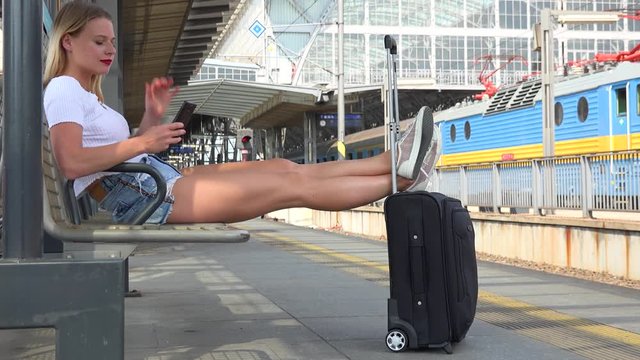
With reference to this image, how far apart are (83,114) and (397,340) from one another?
2373mm

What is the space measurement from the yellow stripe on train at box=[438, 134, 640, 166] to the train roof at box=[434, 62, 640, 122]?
1.07 meters

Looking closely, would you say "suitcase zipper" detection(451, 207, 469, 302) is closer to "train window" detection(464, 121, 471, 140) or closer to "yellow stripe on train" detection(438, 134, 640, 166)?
"yellow stripe on train" detection(438, 134, 640, 166)

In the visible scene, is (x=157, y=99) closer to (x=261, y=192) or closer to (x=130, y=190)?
(x=130, y=190)

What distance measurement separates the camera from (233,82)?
23797 millimetres

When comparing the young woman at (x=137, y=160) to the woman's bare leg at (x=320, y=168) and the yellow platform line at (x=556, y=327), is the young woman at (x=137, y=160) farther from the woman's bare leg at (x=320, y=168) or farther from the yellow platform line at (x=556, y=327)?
the yellow platform line at (x=556, y=327)

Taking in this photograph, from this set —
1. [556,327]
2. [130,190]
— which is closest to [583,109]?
[556,327]

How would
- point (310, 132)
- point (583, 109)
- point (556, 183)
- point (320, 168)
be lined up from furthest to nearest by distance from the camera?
point (310, 132), point (583, 109), point (556, 183), point (320, 168)

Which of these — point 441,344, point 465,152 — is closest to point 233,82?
point 465,152

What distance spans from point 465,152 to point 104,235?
20.3 m

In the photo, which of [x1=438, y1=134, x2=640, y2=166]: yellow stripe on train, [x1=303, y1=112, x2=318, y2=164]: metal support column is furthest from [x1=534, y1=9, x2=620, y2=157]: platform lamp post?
[x1=303, y1=112, x2=318, y2=164]: metal support column

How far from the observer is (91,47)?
3393 mm

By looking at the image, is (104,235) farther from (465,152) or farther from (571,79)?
(465,152)

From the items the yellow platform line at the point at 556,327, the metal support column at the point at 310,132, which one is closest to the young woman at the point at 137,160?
the yellow platform line at the point at 556,327

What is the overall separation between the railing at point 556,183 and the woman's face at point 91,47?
746cm
